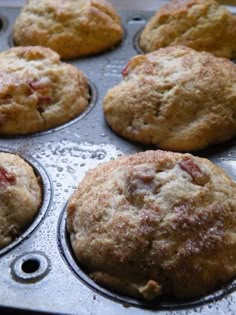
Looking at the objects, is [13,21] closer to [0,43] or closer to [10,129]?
[0,43]

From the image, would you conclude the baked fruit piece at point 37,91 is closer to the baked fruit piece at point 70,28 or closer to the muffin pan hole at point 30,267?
the baked fruit piece at point 70,28

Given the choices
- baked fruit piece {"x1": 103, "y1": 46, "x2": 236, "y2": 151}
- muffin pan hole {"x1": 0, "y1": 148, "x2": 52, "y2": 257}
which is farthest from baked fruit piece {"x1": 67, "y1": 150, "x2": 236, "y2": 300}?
baked fruit piece {"x1": 103, "y1": 46, "x2": 236, "y2": 151}

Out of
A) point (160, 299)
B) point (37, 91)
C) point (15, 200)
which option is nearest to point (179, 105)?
point (37, 91)

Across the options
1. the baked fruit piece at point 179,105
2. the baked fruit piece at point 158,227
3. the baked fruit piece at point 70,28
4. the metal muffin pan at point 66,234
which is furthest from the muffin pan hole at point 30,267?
the baked fruit piece at point 70,28

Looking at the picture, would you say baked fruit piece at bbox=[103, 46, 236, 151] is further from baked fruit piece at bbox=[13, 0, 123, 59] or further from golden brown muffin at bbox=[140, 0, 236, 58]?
baked fruit piece at bbox=[13, 0, 123, 59]

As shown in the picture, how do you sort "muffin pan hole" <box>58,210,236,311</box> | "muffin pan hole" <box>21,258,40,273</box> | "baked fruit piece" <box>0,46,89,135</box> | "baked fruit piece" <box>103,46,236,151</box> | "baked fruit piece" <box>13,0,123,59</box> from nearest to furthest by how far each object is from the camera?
"muffin pan hole" <box>58,210,236,311</box> < "muffin pan hole" <box>21,258,40,273</box> < "baked fruit piece" <box>103,46,236,151</box> < "baked fruit piece" <box>0,46,89,135</box> < "baked fruit piece" <box>13,0,123,59</box>

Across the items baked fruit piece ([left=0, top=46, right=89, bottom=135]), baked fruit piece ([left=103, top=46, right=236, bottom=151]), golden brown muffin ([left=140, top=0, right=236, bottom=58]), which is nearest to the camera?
baked fruit piece ([left=103, top=46, right=236, bottom=151])

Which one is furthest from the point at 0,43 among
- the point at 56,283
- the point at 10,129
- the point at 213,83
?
the point at 56,283

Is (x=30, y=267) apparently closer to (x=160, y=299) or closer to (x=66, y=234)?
(x=66, y=234)
